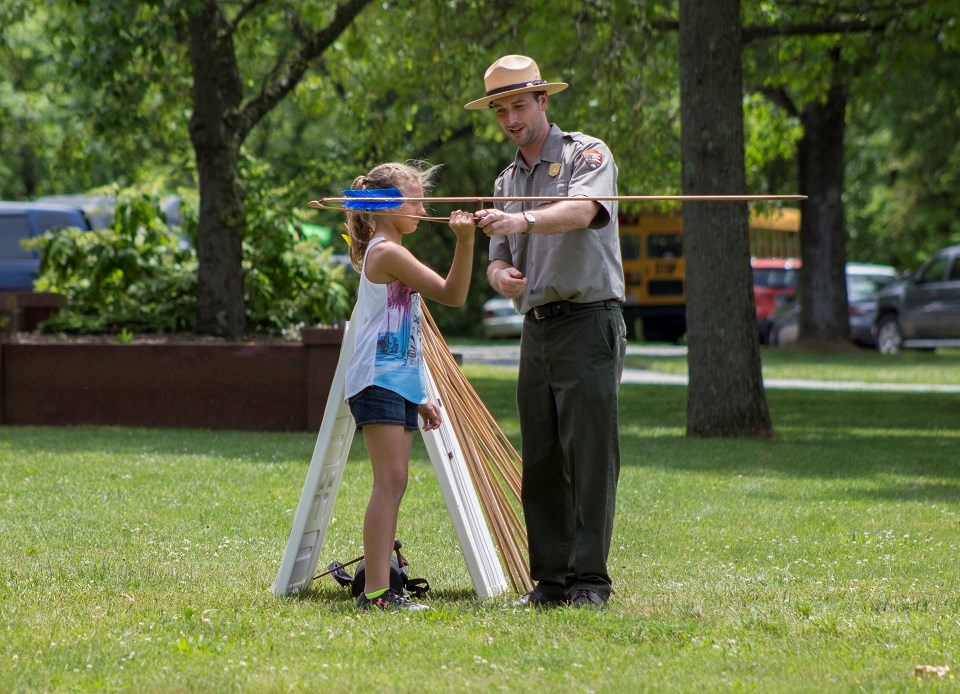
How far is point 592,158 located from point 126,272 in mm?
10199

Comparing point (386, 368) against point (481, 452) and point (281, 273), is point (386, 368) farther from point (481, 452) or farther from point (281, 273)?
point (281, 273)

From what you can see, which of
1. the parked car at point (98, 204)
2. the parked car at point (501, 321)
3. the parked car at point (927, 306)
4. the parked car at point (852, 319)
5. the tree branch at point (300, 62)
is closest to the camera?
the tree branch at point (300, 62)

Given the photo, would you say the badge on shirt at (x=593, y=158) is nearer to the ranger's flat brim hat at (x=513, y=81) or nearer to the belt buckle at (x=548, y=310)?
the ranger's flat brim hat at (x=513, y=81)

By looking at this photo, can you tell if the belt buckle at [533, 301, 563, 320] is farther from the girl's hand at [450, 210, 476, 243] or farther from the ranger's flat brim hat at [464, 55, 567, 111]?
the ranger's flat brim hat at [464, 55, 567, 111]

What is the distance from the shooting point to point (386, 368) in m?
5.28

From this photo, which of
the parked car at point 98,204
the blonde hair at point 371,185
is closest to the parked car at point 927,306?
the parked car at point 98,204

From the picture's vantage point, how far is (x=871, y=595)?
559 centimetres

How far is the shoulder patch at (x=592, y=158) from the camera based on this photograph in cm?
528

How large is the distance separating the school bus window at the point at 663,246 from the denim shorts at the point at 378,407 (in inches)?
1068

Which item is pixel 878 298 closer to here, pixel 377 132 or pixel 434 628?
pixel 377 132

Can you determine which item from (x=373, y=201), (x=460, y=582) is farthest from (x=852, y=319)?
(x=373, y=201)

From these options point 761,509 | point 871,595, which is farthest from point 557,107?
point 871,595

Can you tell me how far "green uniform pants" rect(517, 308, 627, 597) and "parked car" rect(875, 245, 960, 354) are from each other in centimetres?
2130

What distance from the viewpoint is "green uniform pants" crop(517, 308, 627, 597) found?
17.4ft
